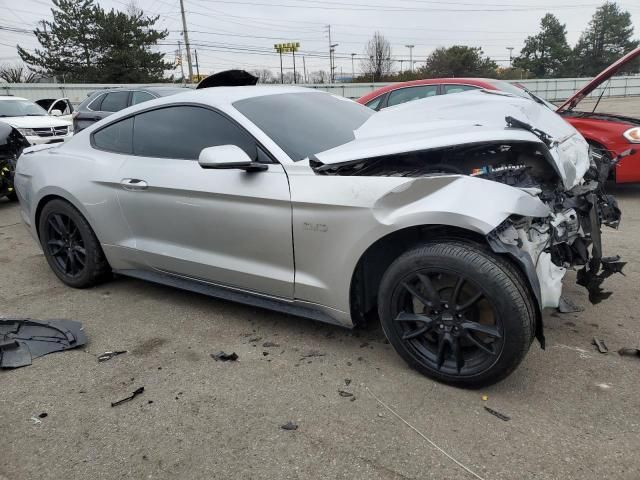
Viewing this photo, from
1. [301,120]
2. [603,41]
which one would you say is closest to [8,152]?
[301,120]

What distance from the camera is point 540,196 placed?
2688mm

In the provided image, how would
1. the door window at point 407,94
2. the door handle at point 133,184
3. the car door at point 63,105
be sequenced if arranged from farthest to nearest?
the car door at point 63,105 → the door window at point 407,94 → the door handle at point 133,184

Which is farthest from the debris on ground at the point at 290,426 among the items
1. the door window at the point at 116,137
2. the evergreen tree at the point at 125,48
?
the evergreen tree at the point at 125,48

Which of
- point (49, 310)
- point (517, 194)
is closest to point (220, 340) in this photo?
point (49, 310)

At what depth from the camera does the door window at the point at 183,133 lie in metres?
3.21

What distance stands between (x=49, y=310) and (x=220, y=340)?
152 cm

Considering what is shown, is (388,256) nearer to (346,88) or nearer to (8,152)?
(8,152)

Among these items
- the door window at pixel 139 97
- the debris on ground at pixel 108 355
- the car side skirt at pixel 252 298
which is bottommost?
the debris on ground at pixel 108 355

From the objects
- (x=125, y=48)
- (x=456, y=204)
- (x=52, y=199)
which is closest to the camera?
(x=456, y=204)

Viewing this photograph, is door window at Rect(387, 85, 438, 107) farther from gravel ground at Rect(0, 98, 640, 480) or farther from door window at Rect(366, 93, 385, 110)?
gravel ground at Rect(0, 98, 640, 480)

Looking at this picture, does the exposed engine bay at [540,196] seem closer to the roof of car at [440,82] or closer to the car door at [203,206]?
the car door at [203,206]

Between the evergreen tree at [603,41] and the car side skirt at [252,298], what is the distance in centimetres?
7272

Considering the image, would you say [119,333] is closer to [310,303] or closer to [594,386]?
[310,303]

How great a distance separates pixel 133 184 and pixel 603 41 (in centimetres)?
7729
